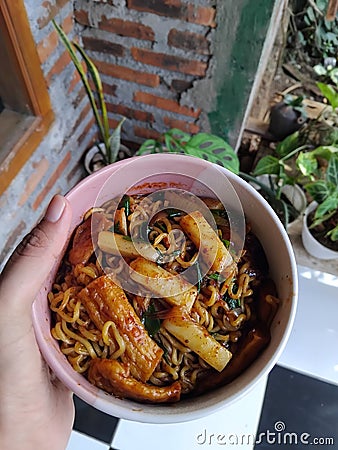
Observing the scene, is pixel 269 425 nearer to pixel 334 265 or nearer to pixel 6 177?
pixel 334 265

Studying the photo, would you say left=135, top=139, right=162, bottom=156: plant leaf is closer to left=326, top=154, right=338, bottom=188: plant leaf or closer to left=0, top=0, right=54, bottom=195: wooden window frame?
left=0, top=0, right=54, bottom=195: wooden window frame

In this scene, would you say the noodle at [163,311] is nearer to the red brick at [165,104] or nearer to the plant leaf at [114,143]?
Result: the plant leaf at [114,143]

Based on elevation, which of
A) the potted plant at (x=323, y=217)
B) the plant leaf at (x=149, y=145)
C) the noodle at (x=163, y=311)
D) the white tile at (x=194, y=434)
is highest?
the noodle at (x=163, y=311)

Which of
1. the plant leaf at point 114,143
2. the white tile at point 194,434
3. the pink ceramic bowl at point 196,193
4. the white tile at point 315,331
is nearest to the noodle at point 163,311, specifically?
the pink ceramic bowl at point 196,193

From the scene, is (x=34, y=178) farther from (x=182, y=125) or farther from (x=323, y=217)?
(x=323, y=217)

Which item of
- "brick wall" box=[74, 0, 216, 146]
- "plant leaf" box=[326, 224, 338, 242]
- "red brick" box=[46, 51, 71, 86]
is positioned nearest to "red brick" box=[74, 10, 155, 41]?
"brick wall" box=[74, 0, 216, 146]

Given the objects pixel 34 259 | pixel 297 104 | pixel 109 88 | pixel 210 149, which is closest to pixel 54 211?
pixel 34 259
